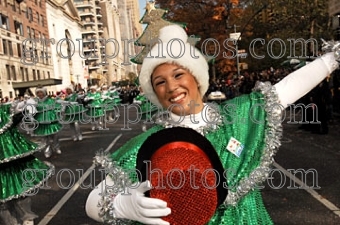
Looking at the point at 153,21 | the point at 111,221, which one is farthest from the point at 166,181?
the point at 153,21

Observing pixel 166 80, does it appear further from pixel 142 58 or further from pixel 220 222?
pixel 220 222

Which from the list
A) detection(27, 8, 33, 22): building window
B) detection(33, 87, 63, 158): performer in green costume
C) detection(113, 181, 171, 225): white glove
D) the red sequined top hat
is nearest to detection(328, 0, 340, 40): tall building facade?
detection(33, 87, 63, 158): performer in green costume

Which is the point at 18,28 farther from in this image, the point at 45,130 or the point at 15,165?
the point at 15,165

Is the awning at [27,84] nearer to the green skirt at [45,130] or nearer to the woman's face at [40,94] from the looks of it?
the green skirt at [45,130]

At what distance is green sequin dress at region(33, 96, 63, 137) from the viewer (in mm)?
11070

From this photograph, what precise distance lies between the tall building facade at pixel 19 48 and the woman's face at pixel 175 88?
32704 mm

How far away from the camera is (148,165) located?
1.63 m

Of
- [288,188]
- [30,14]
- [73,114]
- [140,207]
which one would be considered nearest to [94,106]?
[73,114]

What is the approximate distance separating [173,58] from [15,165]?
356cm

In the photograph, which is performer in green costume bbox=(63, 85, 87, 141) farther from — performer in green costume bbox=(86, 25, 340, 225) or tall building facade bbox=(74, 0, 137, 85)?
tall building facade bbox=(74, 0, 137, 85)

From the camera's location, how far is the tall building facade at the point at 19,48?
40188 mm

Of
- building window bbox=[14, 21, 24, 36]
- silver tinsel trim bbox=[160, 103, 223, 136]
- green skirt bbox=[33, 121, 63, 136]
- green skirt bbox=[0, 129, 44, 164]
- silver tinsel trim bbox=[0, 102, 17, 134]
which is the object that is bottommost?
green skirt bbox=[33, 121, 63, 136]

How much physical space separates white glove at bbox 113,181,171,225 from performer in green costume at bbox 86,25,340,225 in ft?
0.21

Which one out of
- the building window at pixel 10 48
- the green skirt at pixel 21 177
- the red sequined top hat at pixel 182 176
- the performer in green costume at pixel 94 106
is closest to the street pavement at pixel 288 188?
the green skirt at pixel 21 177
